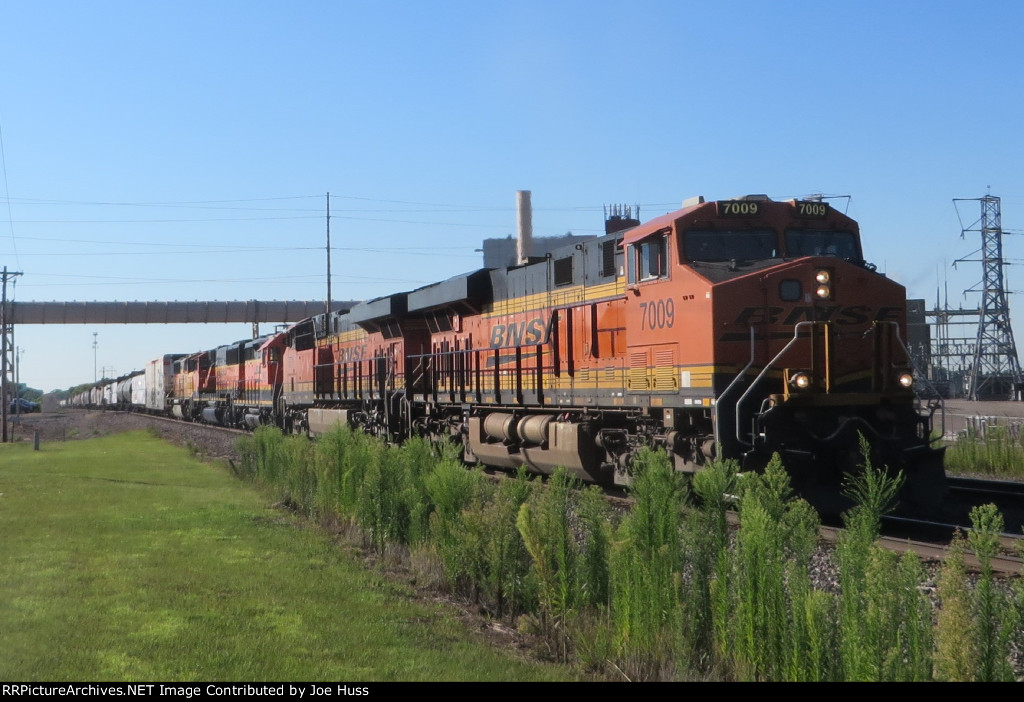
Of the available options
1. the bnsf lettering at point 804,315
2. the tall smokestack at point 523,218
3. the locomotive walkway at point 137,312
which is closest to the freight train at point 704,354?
the bnsf lettering at point 804,315

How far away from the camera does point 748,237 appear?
484 inches

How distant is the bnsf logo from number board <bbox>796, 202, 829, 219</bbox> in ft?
15.8

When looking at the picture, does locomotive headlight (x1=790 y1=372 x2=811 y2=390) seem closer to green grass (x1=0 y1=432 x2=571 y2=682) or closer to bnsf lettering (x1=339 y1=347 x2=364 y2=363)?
green grass (x1=0 y1=432 x2=571 y2=682)

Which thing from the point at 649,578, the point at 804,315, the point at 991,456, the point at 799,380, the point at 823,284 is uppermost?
the point at 823,284

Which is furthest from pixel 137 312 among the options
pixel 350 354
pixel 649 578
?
pixel 649 578

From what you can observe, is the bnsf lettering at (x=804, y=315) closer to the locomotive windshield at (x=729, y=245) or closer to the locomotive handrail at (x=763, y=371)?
the locomotive handrail at (x=763, y=371)

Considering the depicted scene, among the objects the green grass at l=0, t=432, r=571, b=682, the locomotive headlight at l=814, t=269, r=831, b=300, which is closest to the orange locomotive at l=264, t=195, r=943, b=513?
the locomotive headlight at l=814, t=269, r=831, b=300

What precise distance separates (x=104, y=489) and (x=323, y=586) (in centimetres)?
965

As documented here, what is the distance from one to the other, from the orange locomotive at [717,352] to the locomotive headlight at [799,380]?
0.6 inches

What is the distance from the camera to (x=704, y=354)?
37.5 feet

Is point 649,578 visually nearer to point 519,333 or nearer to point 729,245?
point 729,245

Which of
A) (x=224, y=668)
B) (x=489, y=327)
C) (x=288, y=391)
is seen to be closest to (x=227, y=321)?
(x=288, y=391)

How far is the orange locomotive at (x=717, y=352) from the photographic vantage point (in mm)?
11031

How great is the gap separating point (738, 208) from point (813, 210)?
109 cm
